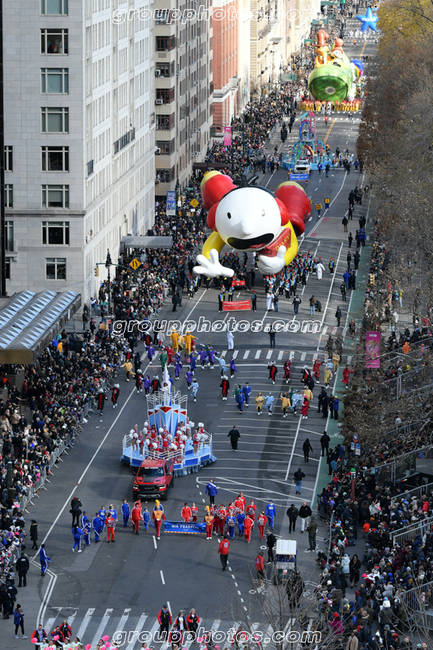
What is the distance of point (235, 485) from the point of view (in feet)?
177

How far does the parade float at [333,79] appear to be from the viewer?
510ft

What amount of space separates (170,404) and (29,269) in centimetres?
2408

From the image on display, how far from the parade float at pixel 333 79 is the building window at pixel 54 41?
81.0 m

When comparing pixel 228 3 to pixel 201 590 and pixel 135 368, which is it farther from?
pixel 201 590

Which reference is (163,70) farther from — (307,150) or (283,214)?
(283,214)

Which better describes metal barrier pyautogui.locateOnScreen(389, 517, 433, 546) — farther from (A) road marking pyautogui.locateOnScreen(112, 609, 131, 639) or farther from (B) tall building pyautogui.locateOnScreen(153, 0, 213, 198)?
(B) tall building pyautogui.locateOnScreen(153, 0, 213, 198)

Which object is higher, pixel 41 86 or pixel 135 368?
pixel 41 86

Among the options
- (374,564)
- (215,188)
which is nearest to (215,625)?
(374,564)

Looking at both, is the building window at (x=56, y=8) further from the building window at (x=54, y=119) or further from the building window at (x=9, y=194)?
the building window at (x=9, y=194)

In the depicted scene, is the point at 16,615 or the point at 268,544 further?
the point at 268,544

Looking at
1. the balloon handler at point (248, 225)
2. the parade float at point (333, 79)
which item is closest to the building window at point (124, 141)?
the balloon handler at point (248, 225)

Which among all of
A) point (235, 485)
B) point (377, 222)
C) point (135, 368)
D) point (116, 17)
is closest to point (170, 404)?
point (235, 485)

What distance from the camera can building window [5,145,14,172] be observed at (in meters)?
77.4

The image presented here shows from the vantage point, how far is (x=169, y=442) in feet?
180
